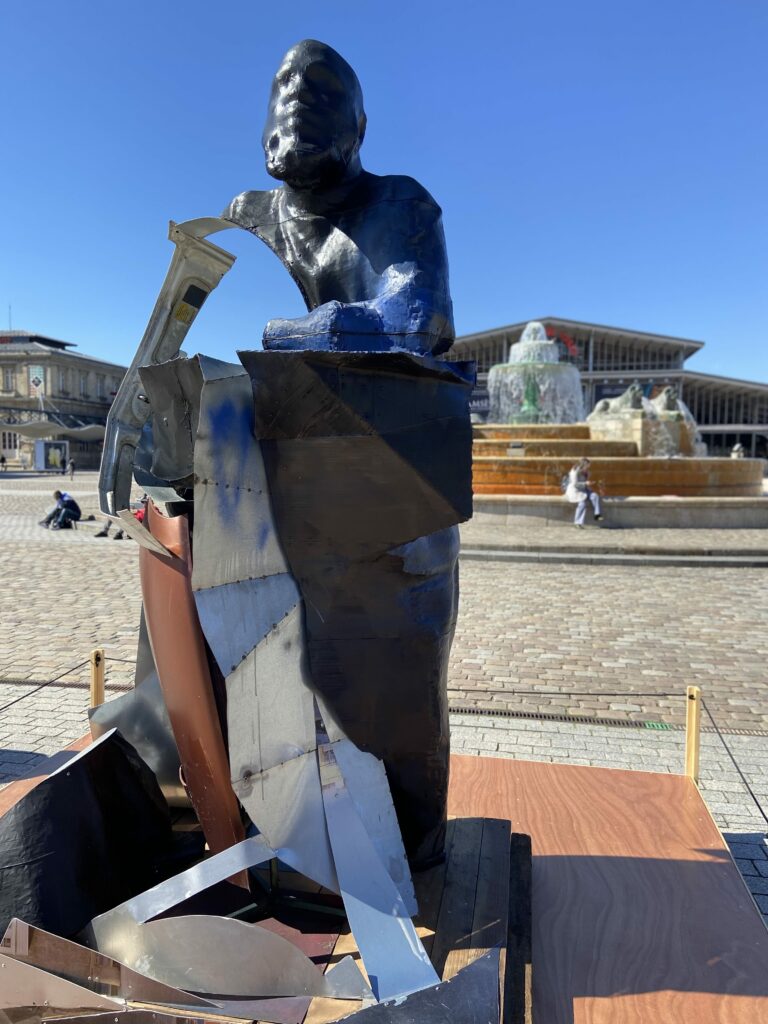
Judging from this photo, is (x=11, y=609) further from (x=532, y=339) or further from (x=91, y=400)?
(x=91, y=400)

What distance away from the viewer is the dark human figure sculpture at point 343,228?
2.00m

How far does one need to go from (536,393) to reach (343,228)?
2509cm

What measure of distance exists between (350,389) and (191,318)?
997mm

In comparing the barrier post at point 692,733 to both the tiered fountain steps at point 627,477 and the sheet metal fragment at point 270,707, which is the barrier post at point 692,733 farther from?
the tiered fountain steps at point 627,477

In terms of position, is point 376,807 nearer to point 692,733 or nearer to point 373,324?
point 373,324

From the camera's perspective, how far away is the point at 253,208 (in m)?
2.55

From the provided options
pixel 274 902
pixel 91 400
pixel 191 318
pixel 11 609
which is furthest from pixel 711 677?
pixel 91 400

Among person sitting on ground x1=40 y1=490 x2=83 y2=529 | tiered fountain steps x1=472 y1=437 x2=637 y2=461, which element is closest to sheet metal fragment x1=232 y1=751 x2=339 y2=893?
tiered fountain steps x1=472 y1=437 x2=637 y2=461

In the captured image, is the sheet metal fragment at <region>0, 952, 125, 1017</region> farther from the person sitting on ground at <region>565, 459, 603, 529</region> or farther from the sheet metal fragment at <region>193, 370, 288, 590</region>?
the person sitting on ground at <region>565, 459, 603, 529</region>

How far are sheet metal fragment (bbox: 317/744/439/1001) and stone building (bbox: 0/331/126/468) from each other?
55.3 meters

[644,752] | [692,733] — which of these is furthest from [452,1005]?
[644,752]

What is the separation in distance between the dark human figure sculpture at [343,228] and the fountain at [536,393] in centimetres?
2458

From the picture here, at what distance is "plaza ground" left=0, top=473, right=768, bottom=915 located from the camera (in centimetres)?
459

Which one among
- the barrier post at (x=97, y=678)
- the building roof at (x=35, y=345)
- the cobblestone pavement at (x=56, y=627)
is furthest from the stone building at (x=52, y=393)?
the barrier post at (x=97, y=678)
